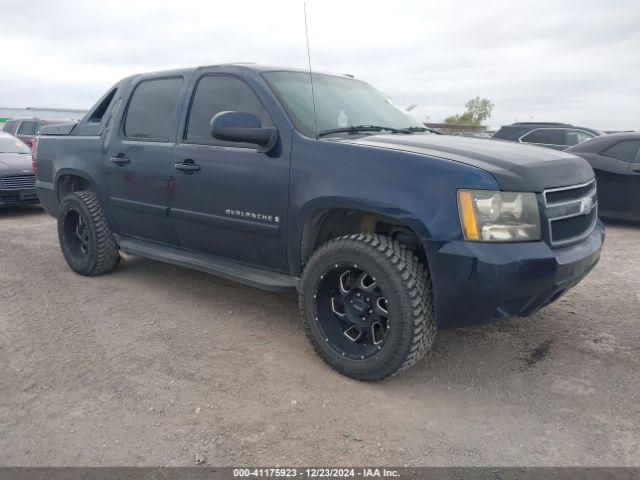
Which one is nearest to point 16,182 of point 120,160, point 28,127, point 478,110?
point 120,160

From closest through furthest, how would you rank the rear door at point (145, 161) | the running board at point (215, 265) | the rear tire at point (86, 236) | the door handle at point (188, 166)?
the running board at point (215, 265)
the door handle at point (188, 166)
the rear door at point (145, 161)
the rear tire at point (86, 236)

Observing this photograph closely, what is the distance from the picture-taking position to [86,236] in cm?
504

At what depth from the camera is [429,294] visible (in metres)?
2.95

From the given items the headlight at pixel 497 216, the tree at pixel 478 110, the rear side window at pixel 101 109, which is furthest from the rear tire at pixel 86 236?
the tree at pixel 478 110

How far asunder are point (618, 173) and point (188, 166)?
19.3 ft

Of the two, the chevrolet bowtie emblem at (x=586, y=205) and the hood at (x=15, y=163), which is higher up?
the chevrolet bowtie emblem at (x=586, y=205)

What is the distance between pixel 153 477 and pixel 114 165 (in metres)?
A: 2.95

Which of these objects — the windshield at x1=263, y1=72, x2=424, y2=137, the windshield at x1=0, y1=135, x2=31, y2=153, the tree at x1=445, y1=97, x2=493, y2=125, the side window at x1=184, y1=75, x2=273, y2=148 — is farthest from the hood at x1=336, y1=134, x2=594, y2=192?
the tree at x1=445, y1=97, x2=493, y2=125

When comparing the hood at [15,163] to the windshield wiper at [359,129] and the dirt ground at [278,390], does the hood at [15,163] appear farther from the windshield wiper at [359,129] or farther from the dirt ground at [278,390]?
the windshield wiper at [359,129]

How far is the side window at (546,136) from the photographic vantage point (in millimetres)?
11391

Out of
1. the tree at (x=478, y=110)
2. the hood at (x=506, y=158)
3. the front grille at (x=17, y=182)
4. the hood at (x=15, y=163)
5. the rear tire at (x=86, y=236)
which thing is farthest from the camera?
the tree at (x=478, y=110)

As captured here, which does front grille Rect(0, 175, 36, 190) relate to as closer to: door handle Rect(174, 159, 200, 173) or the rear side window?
the rear side window

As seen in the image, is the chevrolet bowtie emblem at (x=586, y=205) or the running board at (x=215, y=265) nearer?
the chevrolet bowtie emblem at (x=586, y=205)

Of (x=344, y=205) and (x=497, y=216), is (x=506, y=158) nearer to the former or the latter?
(x=497, y=216)
